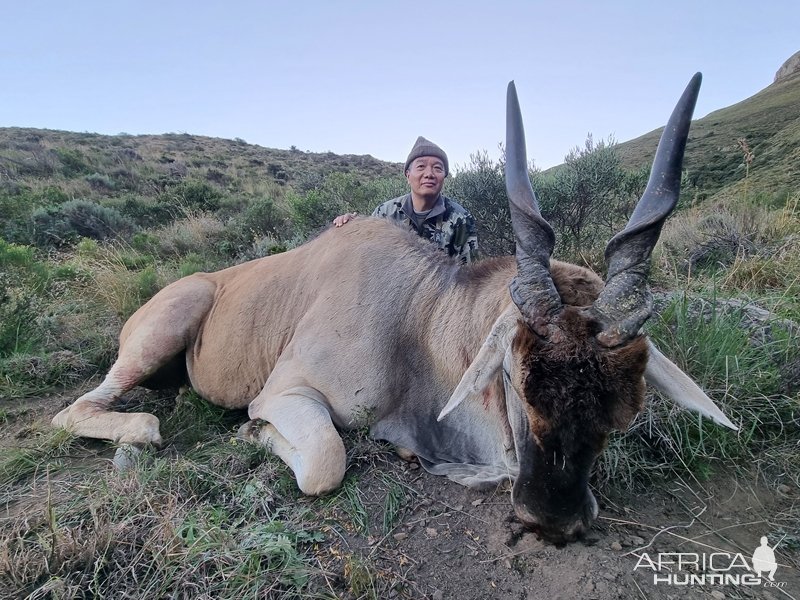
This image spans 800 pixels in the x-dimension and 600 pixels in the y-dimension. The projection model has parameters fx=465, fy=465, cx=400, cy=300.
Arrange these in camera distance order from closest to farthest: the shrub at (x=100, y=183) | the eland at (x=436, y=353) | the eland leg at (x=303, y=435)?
1. the eland at (x=436, y=353)
2. the eland leg at (x=303, y=435)
3. the shrub at (x=100, y=183)

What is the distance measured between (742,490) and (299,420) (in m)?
2.71

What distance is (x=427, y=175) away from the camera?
219 inches

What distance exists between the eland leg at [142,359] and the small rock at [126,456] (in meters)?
0.14

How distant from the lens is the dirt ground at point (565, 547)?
204 centimetres

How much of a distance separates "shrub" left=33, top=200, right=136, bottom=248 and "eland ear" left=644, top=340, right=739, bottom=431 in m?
11.6

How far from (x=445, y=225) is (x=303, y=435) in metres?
3.55

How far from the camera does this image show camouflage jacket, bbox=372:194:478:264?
561cm

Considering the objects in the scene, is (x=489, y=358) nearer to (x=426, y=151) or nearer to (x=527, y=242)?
(x=527, y=242)

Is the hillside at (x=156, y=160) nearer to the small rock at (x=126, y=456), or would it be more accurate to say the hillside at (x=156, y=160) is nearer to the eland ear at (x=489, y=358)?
the small rock at (x=126, y=456)

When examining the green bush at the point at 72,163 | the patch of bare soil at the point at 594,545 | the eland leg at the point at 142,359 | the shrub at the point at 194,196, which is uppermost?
the green bush at the point at 72,163

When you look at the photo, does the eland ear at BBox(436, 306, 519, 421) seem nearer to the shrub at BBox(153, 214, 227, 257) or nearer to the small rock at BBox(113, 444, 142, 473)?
the small rock at BBox(113, 444, 142, 473)

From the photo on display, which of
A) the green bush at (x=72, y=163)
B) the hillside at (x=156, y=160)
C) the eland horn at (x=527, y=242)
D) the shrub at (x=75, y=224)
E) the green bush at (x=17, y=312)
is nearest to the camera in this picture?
the eland horn at (x=527, y=242)

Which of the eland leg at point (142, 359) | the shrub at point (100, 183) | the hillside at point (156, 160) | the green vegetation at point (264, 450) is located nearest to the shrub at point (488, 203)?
the green vegetation at point (264, 450)

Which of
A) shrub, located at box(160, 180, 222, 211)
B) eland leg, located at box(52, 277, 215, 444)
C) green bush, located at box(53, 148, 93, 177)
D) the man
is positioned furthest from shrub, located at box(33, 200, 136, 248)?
green bush, located at box(53, 148, 93, 177)
